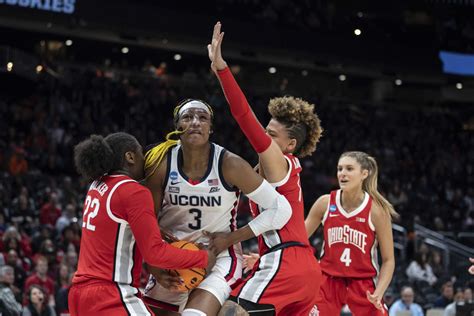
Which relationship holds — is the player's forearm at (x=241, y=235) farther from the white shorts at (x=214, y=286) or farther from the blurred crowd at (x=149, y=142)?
the blurred crowd at (x=149, y=142)

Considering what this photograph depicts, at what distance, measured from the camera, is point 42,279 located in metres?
11.3

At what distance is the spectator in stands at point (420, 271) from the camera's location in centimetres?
1513

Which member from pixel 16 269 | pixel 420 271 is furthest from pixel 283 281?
pixel 420 271

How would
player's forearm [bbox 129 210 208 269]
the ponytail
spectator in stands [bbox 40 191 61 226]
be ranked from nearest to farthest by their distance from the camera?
player's forearm [bbox 129 210 208 269], the ponytail, spectator in stands [bbox 40 191 61 226]

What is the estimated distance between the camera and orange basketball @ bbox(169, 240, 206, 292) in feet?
16.9

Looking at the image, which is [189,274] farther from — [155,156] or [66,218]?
[66,218]

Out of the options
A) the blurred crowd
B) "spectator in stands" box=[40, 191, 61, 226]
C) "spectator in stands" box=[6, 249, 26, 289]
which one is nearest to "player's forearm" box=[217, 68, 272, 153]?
the blurred crowd

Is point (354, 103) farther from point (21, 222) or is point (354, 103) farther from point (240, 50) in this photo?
point (21, 222)

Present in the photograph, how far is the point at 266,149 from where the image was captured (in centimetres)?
534

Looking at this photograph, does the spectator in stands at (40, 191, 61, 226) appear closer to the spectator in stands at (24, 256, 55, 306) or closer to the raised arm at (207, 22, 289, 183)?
the spectator in stands at (24, 256, 55, 306)

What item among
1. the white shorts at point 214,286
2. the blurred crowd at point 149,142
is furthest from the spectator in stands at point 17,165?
the white shorts at point 214,286

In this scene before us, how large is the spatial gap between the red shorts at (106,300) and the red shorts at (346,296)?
2209 mm

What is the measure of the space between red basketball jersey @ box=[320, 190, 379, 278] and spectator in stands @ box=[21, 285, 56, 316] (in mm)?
4116

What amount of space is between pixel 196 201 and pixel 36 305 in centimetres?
519
